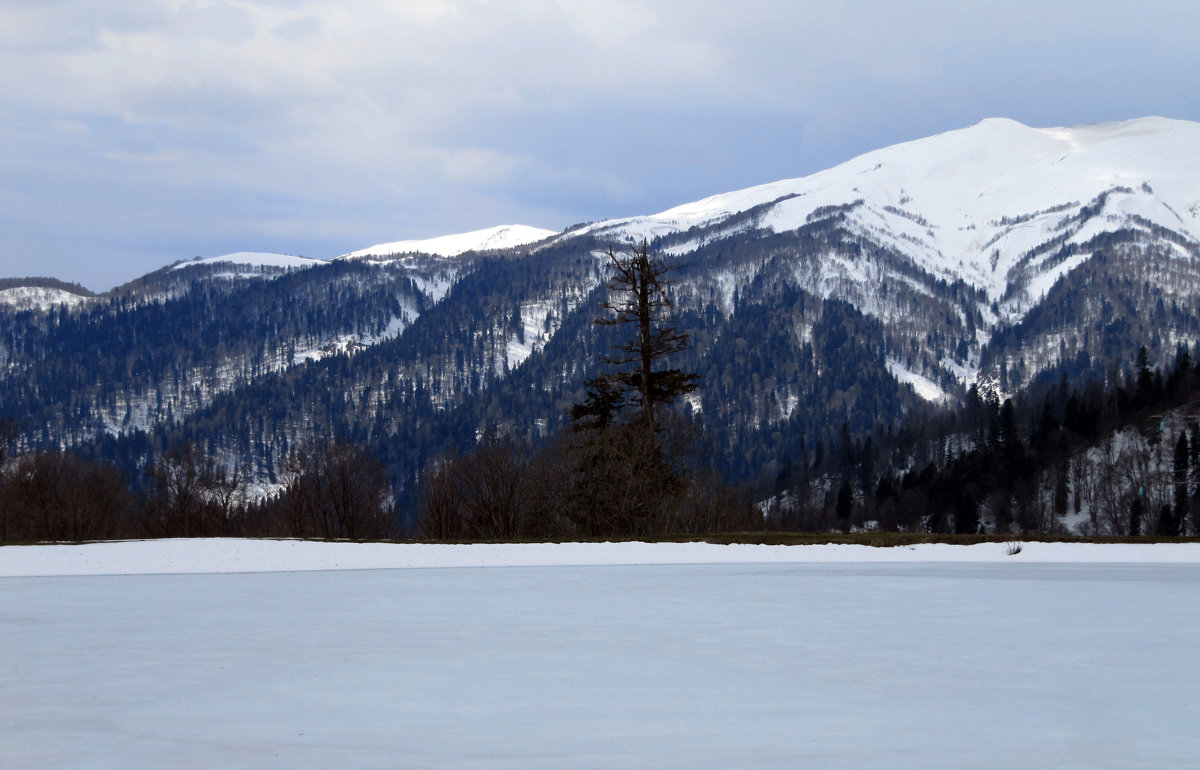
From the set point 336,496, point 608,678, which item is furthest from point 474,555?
point 336,496

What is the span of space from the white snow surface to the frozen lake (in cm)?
600

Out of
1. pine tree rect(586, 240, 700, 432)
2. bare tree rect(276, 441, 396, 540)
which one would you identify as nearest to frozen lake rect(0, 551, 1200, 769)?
pine tree rect(586, 240, 700, 432)

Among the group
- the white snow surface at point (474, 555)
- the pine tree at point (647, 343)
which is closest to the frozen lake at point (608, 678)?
the white snow surface at point (474, 555)

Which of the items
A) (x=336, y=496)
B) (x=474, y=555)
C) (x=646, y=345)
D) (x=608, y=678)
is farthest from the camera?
(x=336, y=496)

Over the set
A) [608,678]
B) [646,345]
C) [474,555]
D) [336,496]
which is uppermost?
[646,345]

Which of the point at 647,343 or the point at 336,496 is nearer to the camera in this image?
the point at 647,343

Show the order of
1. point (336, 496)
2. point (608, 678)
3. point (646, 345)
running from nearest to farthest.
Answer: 1. point (608, 678)
2. point (646, 345)
3. point (336, 496)

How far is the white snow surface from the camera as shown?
2188 cm

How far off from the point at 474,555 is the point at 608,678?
49.6 feet

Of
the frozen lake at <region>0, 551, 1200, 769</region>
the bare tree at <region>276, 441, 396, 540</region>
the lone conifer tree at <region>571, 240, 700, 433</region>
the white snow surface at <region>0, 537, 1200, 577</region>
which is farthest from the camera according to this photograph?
the bare tree at <region>276, 441, 396, 540</region>

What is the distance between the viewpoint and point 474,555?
2389 centimetres

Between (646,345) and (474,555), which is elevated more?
(646,345)

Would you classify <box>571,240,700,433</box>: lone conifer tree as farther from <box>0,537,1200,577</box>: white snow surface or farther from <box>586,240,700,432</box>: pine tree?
<box>0,537,1200,577</box>: white snow surface

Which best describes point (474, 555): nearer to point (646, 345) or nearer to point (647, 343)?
point (646, 345)
